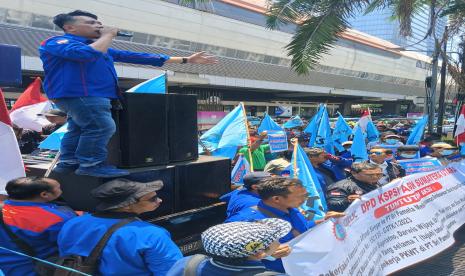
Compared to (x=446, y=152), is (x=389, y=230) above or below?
below

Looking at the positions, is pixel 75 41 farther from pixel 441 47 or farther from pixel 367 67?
pixel 367 67

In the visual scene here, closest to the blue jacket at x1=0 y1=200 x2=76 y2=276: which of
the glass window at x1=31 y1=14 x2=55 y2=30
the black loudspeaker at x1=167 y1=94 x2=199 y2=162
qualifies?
the black loudspeaker at x1=167 y1=94 x2=199 y2=162

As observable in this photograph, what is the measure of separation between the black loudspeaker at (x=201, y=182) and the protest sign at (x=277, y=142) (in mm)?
4357

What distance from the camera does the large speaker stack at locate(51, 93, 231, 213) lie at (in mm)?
3172

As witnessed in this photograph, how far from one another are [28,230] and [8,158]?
84 cm

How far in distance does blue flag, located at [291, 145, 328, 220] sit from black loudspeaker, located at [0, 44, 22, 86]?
2781mm

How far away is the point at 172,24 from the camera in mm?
35094

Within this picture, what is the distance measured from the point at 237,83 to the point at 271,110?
38.3 ft

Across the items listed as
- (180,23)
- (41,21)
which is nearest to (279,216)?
(41,21)

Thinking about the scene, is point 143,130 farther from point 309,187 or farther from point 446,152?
point 446,152

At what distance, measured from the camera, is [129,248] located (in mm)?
2162

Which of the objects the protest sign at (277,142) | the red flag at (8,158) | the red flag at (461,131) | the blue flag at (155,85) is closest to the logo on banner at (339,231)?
the blue flag at (155,85)

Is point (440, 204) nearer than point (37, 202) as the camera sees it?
No

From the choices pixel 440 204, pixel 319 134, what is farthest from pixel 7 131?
pixel 319 134
